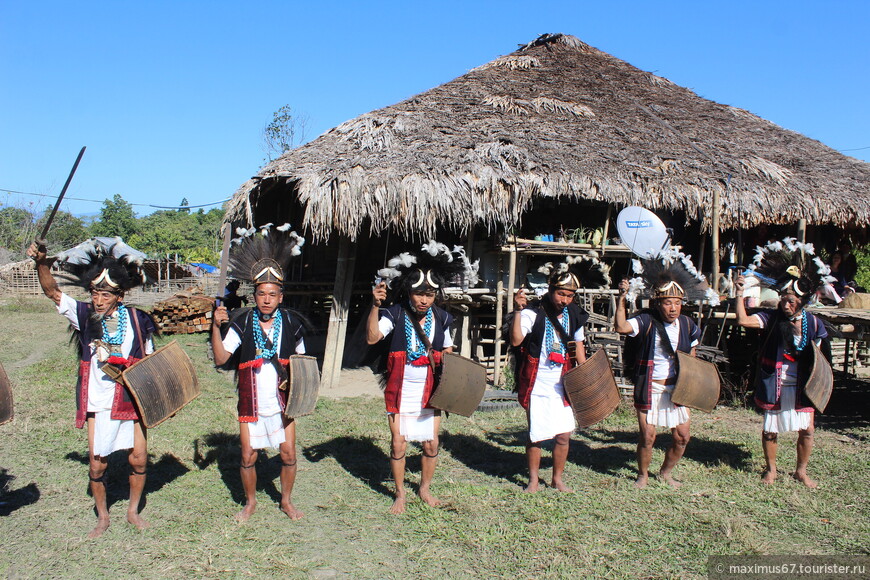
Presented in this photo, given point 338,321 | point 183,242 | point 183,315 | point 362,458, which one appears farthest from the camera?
point 183,242

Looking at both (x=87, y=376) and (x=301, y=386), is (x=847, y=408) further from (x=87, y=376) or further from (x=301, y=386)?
(x=87, y=376)

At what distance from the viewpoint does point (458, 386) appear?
461 cm

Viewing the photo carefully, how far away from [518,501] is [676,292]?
1.86 metres

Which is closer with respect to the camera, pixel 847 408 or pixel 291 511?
pixel 291 511

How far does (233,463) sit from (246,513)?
1.28 metres

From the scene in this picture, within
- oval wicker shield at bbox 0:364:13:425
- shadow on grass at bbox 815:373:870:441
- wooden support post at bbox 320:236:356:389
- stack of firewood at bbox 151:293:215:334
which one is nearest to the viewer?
oval wicker shield at bbox 0:364:13:425

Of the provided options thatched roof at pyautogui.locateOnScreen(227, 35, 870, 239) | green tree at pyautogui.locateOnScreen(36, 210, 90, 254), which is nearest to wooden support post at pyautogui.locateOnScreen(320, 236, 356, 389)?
thatched roof at pyautogui.locateOnScreen(227, 35, 870, 239)

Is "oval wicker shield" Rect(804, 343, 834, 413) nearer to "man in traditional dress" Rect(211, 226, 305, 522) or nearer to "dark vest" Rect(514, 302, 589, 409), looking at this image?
"dark vest" Rect(514, 302, 589, 409)

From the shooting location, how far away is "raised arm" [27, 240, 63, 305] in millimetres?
3732

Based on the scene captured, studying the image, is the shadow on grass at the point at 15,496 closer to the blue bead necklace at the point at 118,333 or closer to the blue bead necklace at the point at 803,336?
the blue bead necklace at the point at 118,333

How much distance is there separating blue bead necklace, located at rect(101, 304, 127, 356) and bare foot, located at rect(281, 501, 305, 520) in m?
1.42

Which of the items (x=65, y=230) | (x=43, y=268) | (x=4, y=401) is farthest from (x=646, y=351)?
(x=65, y=230)

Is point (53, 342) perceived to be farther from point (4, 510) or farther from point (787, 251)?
point (787, 251)

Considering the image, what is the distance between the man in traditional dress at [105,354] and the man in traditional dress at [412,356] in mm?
1500
